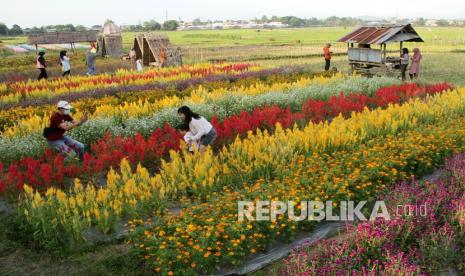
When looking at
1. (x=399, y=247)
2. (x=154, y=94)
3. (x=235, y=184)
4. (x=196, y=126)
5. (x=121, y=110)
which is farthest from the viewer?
(x=154, y=94)

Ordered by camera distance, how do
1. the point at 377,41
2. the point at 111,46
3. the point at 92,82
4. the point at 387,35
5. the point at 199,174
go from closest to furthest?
the point at 199,174 → the point at 92,82 → the point at 377,41 → the point at 387,35 → the point at 111,46

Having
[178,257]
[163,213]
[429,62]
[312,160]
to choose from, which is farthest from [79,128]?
[429,62]

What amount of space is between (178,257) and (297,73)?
13098 millimetres

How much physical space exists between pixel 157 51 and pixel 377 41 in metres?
11.5

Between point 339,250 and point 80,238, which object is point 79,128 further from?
point 339,250

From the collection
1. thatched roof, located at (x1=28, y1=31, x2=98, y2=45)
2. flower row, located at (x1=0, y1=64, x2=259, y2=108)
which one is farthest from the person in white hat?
thatched roof, located at (x1=28, y1=31, x2=98, y2=45)

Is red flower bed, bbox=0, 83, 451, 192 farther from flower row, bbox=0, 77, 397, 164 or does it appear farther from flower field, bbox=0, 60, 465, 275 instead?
flower row, bbox=0, 77, 397, 164

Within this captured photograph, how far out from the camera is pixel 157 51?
76.0 ft

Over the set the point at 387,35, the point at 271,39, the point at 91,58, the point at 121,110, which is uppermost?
the point at 271,39

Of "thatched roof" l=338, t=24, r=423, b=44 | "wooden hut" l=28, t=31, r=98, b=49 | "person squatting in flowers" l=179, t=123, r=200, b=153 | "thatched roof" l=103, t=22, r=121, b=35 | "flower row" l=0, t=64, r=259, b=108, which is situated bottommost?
"person squatting in flowers" l=179, t=123, r=200, b=153

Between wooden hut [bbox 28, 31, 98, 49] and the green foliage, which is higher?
the green foliage

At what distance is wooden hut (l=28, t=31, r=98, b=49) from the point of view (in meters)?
36.2

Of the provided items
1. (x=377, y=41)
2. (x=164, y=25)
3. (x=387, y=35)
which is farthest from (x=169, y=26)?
(x=377, y=41)

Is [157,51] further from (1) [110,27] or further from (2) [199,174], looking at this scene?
(2) [199,174]
